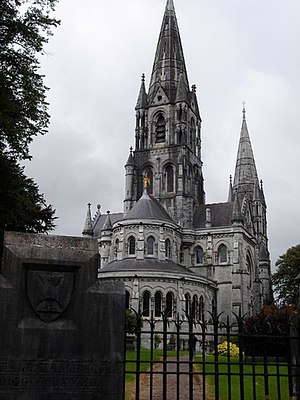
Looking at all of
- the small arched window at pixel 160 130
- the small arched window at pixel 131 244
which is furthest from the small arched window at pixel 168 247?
the small arched window at pixel 160 130

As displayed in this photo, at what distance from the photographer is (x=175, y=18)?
7206cm

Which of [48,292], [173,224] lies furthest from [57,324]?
[173,224]

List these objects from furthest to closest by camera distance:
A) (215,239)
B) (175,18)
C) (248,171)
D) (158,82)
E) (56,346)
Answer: (248,171) → (175,18) → (158,82) → (215,239) → (56,346)

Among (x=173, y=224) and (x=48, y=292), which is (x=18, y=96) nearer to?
(x=48, y=292)

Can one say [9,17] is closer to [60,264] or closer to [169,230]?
[60,264]

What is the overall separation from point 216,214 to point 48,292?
181ft

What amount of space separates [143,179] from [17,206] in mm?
43674

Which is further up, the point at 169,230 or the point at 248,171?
→ the point at 248,171

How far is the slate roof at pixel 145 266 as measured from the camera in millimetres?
44719

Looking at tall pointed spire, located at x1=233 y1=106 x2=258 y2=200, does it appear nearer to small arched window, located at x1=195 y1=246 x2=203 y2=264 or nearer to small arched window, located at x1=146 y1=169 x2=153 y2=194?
small arched window, located at x1=146 y1=169 x2=153 y2=194

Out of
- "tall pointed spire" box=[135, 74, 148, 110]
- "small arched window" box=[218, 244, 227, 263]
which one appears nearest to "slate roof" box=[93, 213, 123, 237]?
"tall pointed spire" box=[135, 74, 148, 110]

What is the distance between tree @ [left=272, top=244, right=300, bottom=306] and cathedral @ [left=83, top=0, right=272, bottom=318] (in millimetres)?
2737

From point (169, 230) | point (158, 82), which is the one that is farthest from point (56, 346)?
point (158, 82)

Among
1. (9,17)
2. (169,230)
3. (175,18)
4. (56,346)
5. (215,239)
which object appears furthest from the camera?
(175,18)
